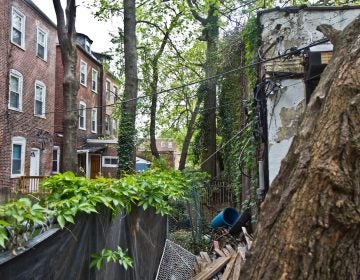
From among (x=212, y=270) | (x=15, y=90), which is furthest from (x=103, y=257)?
(x=15, y=90)

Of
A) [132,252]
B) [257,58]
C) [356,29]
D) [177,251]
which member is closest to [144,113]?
A: [257,58]

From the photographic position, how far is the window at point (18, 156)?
59.0 ft

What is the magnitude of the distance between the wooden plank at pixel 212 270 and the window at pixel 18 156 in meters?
14.0

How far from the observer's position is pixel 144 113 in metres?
25.0

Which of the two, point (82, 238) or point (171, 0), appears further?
point (171, 0)

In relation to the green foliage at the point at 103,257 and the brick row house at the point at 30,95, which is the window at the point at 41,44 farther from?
the green foliage at the point at 103,257

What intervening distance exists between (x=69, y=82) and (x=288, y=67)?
7447 millimetres

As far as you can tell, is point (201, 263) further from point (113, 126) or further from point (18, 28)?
point (113, 126)

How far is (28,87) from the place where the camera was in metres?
19.5

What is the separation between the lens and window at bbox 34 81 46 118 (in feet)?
67.3

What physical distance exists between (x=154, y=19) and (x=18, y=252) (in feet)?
70.2

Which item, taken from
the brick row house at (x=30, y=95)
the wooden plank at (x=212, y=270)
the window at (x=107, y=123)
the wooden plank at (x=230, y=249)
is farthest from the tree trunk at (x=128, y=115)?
the window at (x=107, y=123)

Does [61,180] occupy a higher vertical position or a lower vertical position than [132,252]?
higher

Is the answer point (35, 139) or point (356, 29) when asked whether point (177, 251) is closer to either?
point (356, 29)
